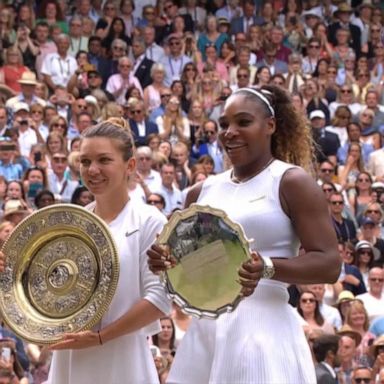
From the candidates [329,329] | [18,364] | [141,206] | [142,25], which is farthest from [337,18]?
[141,206]

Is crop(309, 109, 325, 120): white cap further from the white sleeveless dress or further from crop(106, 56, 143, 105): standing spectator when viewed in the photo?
the white sleeveless dress

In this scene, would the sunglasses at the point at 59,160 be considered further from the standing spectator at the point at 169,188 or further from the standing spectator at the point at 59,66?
the standing spectator at the point at 59,66

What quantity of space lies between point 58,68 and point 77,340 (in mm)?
11941

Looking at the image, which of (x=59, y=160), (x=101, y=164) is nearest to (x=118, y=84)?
(x=59, y=160)

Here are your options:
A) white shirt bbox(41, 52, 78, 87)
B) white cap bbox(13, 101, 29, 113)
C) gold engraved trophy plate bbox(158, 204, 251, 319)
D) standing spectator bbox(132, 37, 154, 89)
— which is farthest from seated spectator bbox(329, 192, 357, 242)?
gold engraved trophy plate bbox(158, 204, 251, 319)

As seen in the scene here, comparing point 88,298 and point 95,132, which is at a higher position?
point 95,132

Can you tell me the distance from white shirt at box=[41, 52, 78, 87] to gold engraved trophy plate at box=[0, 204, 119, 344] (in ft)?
37.5

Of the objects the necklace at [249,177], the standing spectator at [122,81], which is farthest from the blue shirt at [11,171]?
the necklace at [249,177]

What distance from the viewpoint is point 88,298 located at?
5.09 meters

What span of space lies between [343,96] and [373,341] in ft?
24.8

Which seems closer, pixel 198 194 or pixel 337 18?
pixel 198 194

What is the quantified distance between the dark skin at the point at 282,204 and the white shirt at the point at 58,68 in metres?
11.8

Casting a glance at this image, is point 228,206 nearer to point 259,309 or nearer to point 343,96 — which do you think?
point 259,309

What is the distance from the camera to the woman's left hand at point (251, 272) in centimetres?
444
